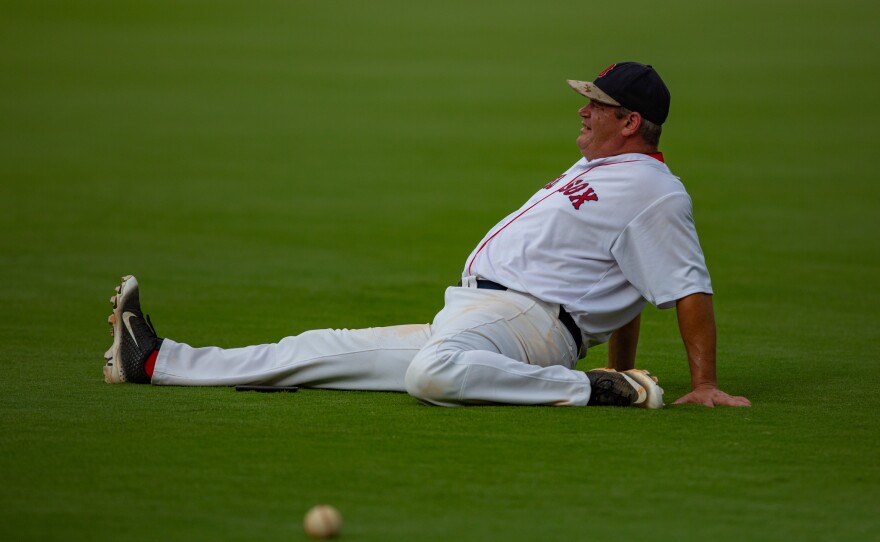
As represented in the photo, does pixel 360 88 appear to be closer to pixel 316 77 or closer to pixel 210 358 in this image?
pixel 316 77

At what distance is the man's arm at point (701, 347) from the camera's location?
4391 mm

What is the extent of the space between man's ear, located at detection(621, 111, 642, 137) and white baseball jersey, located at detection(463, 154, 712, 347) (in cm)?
8

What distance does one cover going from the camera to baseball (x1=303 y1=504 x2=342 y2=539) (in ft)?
9.39

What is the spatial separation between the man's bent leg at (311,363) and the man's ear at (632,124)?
3.24ft

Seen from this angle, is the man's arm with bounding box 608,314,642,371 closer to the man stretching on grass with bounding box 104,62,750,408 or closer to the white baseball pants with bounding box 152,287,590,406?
the man stretching on grass with bounding box 104,62,750,408

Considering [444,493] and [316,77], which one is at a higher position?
[316,77]

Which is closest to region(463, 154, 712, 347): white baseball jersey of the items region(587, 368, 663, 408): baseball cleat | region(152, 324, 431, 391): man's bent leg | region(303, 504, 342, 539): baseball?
region(587, 368, 663, 408): baseball cleat

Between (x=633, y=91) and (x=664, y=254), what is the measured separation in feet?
1.96

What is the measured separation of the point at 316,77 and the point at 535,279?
46.2 feet

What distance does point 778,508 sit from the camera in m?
3.16

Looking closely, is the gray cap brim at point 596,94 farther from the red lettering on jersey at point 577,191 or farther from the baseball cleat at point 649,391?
the baseball cleat at point 649,391

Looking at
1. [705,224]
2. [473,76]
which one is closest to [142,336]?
[705,224]

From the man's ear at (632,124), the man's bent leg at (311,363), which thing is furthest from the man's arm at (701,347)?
the man's bent leg at (311,363)

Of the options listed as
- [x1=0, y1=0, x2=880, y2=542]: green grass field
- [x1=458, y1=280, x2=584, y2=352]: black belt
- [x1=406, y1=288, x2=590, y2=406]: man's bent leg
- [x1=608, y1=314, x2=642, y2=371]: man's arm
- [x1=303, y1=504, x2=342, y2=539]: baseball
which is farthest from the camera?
[x1=608, y1=314, x2=642, y2=371]: man's arm
